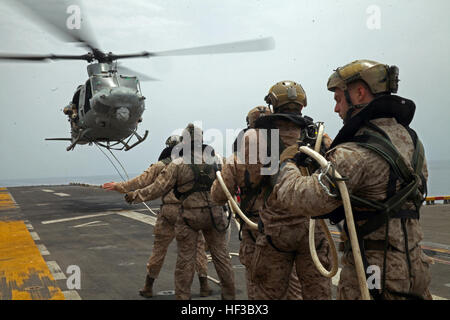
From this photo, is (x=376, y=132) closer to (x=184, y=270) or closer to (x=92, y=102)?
(x=184, y=270)

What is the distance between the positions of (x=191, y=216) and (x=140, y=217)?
1005 cm

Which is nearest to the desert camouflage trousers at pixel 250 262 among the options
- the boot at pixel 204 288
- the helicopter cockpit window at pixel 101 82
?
the boot at pixel 204 288

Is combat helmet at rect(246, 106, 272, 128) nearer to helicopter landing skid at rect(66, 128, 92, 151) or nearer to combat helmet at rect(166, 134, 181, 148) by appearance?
combat helmet at rect(166, 134, 181, 148)

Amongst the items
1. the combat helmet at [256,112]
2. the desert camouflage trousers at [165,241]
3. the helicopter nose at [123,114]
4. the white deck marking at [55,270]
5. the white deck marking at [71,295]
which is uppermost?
the helicopter nose at [123,114]

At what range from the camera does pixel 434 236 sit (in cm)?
1022

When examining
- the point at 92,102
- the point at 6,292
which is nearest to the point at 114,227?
the point at 92,102

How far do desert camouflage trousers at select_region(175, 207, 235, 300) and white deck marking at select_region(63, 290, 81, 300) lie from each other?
160 cm

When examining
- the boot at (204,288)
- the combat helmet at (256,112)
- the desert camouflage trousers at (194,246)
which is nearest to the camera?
the combat helmet at (256,112)

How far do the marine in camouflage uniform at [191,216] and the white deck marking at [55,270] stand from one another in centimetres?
223

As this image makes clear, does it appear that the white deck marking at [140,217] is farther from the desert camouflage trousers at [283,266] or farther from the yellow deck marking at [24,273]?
the desert camouflage trousers at [283,266]

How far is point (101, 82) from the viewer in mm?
15766

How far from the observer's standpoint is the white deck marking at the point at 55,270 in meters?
7.06

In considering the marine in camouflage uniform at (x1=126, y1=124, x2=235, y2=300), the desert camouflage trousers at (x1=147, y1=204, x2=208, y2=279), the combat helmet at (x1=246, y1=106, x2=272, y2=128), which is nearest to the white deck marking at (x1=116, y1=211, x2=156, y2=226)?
the desert camouflage trousers at (x1=147, y1=204, x2=208, y2=279)

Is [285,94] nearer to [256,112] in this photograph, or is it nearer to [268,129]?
[268,129]
